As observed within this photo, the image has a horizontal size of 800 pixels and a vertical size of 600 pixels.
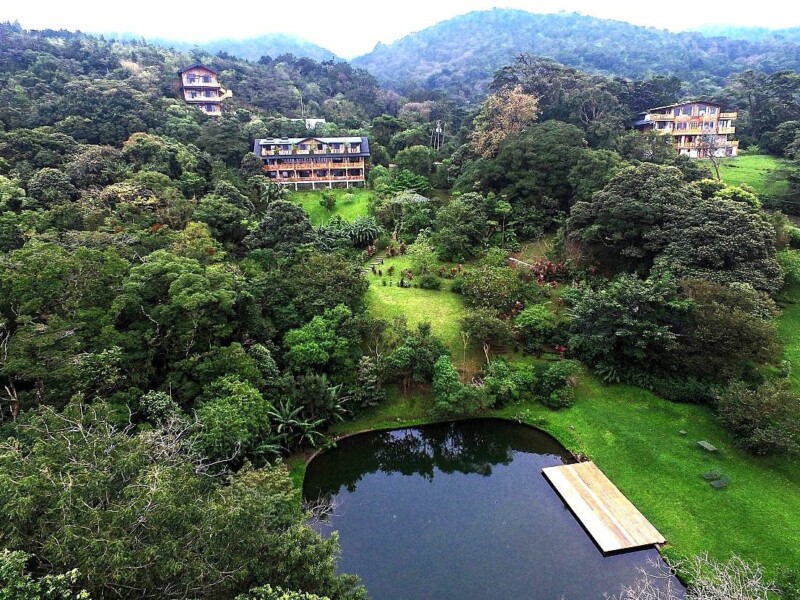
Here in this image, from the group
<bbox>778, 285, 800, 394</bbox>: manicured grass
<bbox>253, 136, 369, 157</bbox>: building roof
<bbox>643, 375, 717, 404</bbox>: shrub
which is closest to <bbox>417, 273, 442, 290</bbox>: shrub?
<bbox>643, 375, 717, 404</bbox>: shrub

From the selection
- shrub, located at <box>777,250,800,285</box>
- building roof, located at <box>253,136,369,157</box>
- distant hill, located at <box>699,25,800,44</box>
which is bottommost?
shrub, located at <box>777,250,800,285</box>

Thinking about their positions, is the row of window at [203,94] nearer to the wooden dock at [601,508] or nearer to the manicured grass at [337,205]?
the manicured grass at [337,205]

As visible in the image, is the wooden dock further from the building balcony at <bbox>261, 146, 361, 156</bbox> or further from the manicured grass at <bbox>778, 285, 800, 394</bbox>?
the building balcony at <bbox>261, 146, 361, 156</bbox>

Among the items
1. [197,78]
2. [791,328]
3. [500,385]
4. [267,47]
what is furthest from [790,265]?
[267,47]

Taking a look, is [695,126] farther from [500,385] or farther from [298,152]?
[500,385]

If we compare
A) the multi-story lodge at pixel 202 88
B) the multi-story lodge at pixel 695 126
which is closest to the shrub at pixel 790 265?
the multi-story lodge at pixel 695 126
